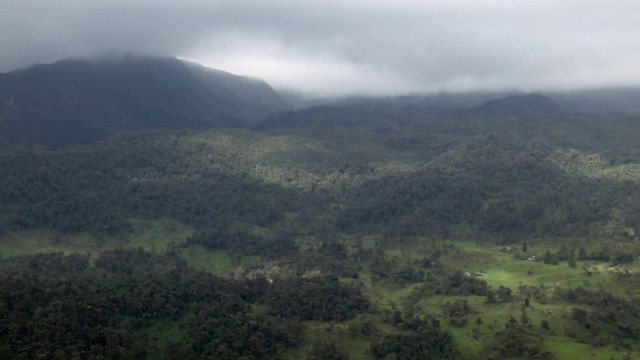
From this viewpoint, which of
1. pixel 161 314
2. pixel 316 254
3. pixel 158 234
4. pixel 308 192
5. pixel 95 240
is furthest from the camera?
pixel 308 192

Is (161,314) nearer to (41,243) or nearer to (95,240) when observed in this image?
(95,240)

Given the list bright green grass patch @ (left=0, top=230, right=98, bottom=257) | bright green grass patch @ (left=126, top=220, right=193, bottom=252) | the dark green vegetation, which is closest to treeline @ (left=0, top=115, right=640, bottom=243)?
the dark green vegetation

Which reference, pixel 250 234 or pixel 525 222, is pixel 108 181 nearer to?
pixel 250 234

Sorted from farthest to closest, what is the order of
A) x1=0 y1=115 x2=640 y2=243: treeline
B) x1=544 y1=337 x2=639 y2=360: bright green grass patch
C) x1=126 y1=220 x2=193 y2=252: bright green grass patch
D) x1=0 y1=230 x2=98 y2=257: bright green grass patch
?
x1=0 y1=115 x2=640 y2=243: treeline → x1=126 y1=220 x2=193 y2=252: bright green grass patch → x1=0 y1=230 x2=98 y2=257: bright green grass patch → x1=544 y1=337 x2=639 y2=360: bright green grass patch

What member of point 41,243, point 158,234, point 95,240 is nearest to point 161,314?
point 95,240

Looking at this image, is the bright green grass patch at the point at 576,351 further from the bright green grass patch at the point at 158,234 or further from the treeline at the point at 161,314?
the bright green grass patch at the point at 158,234

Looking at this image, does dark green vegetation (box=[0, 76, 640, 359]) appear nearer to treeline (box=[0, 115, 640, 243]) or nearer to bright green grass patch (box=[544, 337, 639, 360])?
bright green grass patch (box=[544, 337, 639, 360])
